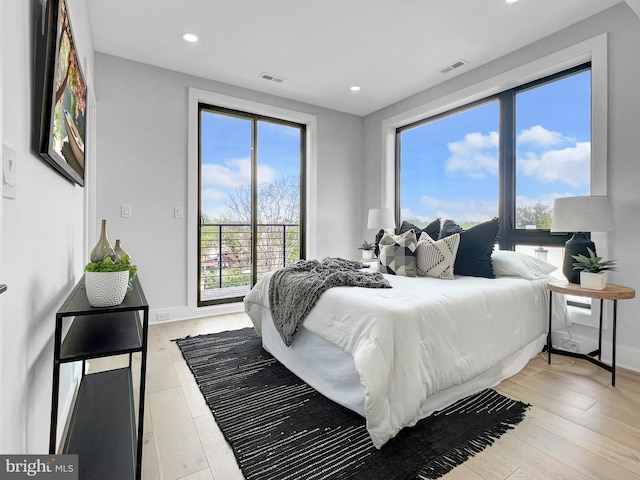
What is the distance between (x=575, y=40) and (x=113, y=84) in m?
4.07

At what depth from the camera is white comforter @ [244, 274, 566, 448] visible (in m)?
1.57

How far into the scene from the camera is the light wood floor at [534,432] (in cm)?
144

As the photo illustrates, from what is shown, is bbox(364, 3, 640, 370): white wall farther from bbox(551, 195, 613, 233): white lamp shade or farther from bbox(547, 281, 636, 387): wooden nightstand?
bbox(551, 195, 613, 233): white lamp shade

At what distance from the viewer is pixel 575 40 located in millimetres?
2719

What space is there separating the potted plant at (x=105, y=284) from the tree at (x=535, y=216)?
128 inches

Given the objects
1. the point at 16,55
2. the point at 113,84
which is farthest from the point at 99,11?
the point at 16,55

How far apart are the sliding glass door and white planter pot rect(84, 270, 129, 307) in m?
2.69

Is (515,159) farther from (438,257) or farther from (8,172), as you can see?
(8,172)

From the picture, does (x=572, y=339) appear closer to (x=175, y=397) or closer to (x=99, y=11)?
(x=175, y=397)

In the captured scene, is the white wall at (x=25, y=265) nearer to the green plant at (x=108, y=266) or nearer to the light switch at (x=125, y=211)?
the green plant at (x=108, y=266)

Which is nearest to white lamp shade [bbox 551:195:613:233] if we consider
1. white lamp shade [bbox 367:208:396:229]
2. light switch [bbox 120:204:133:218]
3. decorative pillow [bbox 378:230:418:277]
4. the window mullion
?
the window mullion

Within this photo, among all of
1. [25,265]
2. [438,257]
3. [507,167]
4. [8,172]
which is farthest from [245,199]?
[8,172]

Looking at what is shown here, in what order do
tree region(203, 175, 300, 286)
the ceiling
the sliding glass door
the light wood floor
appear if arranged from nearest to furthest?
Result: the light wood floor < the ceiling < the sliding glass door < tree region(203, 175, 300, 286)

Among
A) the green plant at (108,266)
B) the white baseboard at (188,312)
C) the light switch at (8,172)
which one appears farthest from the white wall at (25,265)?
the white baseboard at (188,312)
